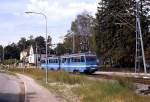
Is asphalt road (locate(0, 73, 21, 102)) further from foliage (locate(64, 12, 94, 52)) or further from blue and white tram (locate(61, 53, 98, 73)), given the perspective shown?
foliage (locate(64, 12, 94, 52))

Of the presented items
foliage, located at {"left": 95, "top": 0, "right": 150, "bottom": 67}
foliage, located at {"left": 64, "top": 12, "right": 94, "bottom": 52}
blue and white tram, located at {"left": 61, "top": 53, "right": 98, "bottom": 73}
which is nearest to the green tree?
foliage, located at {"left": 64, "top": 12, "right": 94, "bottom": 52}

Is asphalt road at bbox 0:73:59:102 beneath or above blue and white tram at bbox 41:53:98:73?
beneath

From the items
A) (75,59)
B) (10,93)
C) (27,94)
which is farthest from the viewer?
(75,59)

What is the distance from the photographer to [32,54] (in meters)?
196

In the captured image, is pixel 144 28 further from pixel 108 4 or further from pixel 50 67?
pixel 50 67

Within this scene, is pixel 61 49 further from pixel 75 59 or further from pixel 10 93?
pixel 10 93

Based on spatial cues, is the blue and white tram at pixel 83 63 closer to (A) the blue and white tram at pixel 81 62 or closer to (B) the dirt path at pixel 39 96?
(A) the blue and white tram at pixel 81 62

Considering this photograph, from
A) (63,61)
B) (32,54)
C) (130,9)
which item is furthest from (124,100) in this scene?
(32,54)

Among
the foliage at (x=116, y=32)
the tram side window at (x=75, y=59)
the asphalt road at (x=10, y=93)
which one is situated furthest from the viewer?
the foliage at (x=116, y=32)

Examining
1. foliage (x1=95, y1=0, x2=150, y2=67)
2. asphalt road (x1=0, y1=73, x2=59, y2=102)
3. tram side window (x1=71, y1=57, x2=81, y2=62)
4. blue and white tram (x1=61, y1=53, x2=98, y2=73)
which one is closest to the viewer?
asphalt road (x1=0, y1=73, x2=59, y2=102)

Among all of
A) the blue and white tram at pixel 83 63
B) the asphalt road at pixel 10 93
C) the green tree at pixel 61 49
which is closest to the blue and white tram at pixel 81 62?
the blue and white tram at pixel 83 63

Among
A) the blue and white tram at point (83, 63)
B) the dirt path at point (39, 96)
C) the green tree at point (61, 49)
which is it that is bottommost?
the dirt path at point (39, 96)

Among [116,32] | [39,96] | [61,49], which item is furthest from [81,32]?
[39,96]

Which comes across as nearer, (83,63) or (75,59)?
(83,63)
